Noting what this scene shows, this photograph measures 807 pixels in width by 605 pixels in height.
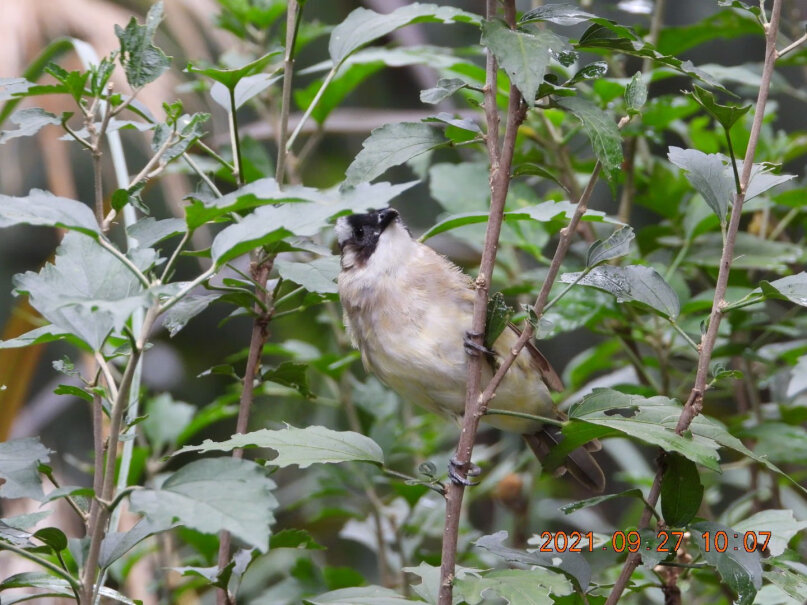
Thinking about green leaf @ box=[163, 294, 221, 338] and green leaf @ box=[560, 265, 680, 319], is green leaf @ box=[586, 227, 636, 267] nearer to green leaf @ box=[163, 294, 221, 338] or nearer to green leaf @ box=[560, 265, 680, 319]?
green leaf @ box=[560, 265, 680, 319]

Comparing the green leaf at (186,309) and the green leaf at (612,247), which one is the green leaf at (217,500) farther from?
→ the green leaf at (612,247)

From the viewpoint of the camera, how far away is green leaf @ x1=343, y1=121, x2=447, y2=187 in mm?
1296

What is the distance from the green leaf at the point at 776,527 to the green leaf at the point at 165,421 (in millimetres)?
1409

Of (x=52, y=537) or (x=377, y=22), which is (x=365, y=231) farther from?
(x=52, y=537)

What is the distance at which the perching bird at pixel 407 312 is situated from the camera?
200cm

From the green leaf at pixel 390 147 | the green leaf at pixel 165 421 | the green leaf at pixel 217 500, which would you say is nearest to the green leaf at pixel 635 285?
the green leaf at pixel 390 147

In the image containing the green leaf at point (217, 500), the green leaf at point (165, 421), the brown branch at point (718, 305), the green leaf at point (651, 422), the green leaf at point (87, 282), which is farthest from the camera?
the green leaf at point (165, 421)

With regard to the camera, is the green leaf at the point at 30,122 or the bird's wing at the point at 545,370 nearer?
the green leaf at the point at 30,122

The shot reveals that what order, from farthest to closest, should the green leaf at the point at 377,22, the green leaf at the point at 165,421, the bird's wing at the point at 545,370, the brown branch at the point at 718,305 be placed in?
the green leaf at the point at 165,421 → the bird's wing at the point at 545,370 → the green leaf at the point at 377,22 → the brown branch at the point at 718,305

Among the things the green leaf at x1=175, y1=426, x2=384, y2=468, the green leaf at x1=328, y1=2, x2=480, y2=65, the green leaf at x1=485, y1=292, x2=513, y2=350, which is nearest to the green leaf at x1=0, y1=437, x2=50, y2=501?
the green leaf at x1=175, y1=426, x2=384, y2=468

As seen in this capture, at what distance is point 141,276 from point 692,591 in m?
2.02

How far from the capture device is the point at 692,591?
251 centimetres

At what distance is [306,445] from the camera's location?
1.28 meters

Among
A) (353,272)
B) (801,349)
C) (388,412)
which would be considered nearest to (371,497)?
(388,412)
